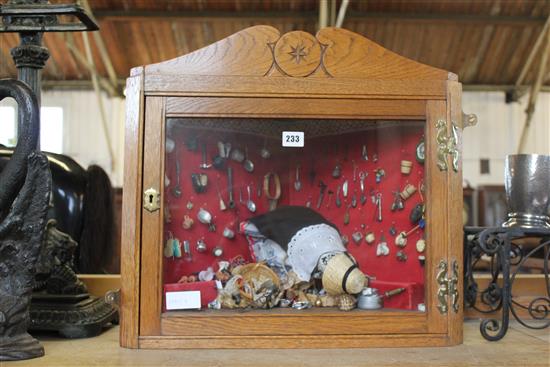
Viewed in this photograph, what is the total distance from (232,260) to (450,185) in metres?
0.39

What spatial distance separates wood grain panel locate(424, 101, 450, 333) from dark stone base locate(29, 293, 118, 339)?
22.8 inches

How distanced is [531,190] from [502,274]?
0.61ft

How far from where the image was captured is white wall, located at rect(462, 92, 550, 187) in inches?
265

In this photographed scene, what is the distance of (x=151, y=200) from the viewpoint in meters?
0.97

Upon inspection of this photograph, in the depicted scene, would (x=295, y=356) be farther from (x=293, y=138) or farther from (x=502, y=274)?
(x=502, y=274)

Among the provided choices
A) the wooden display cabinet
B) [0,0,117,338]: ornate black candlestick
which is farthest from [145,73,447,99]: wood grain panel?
[0,0,117,338]: ornate black candlestick

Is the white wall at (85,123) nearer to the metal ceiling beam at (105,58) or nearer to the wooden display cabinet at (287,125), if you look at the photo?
the metal ceiling beam at (105,58)

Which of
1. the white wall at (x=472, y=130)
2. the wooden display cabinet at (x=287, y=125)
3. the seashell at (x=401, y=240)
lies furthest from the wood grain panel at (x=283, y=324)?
the white wall at (x=472, y=130)

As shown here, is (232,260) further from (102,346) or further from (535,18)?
(535,18)

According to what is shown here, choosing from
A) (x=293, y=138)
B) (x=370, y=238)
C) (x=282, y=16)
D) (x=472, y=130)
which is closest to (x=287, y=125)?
(x=293, y=138)

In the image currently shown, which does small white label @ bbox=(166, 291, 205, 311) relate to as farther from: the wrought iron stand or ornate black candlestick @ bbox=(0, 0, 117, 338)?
the wrought iron stand

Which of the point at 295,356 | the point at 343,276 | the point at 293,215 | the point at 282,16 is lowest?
the point at 295,356

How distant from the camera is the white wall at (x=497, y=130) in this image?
22.1 feet

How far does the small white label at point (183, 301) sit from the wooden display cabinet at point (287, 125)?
0.01 metres
